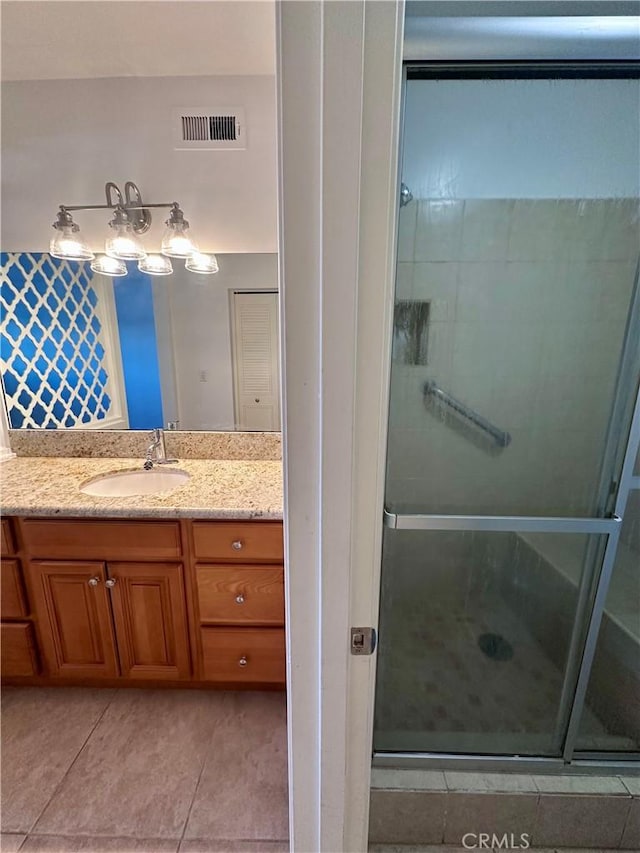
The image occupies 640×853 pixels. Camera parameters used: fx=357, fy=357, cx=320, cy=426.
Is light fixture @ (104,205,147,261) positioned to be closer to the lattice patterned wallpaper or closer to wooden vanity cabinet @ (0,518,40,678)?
the lattice patterned wallpaper

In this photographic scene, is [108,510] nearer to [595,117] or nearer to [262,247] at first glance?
[262,247]

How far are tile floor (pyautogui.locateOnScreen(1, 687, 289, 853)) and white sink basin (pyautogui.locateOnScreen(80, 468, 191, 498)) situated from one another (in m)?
0.85

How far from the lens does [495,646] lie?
103 cm

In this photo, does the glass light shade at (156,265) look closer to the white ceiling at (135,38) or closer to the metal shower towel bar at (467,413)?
the white ceiling at (135,38)

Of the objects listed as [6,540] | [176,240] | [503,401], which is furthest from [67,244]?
[503,401]

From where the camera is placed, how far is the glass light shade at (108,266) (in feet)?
5.17

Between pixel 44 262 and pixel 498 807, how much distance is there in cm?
259

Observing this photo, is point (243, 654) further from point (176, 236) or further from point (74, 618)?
point (176, 236)

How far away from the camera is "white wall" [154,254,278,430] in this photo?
159 cm

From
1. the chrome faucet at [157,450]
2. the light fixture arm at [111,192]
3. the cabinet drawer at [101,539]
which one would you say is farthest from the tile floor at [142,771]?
the light fixture arm at [111,192]

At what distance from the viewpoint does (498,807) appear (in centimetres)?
101

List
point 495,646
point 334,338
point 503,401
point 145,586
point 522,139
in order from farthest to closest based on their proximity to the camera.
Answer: point 145,586 < point 495,646 < point 503,401 < point 522,139 < point 334,338

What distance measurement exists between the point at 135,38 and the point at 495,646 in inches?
92.6

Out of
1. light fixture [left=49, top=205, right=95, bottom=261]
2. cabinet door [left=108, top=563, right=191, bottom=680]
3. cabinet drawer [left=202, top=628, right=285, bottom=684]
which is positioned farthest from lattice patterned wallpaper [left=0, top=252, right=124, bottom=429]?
cabinet drawer [left=202, top=628, right=285, bottom=684]
